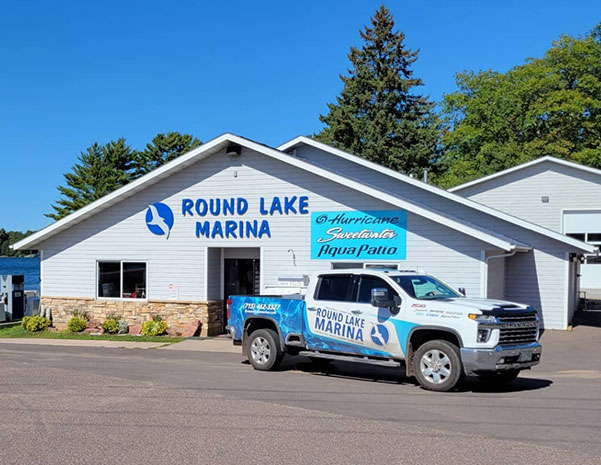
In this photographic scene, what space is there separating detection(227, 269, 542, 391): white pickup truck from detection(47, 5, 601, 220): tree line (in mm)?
34064

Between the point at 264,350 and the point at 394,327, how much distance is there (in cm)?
305

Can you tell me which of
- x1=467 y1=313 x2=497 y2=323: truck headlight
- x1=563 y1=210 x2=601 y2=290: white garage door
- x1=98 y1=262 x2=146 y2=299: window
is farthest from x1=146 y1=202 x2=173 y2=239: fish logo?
x1=563 y1=210 x2=601 y2=290: white garage door

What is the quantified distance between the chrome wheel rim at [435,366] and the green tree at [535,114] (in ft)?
115

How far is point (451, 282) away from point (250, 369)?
257 inches

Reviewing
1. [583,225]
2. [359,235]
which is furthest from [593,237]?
[359,235]

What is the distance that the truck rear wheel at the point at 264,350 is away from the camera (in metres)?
13.7

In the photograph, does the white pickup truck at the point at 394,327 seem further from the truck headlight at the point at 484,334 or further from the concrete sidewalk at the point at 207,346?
the concrete sidewalk at the point at 207,346

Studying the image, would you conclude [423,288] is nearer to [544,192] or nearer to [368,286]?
[368,286]

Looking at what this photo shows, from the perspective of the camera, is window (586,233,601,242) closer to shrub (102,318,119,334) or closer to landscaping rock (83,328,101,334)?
shrub (102,318,119,334)

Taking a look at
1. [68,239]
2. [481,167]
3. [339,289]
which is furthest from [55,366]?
[481,167]

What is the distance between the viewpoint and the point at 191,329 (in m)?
21.0

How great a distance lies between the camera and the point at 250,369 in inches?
559

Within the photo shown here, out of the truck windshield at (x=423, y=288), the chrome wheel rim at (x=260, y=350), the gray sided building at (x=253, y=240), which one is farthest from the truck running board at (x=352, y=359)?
the gray sided building at (x=253, y=240)

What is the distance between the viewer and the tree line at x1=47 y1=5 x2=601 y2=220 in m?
44.7
